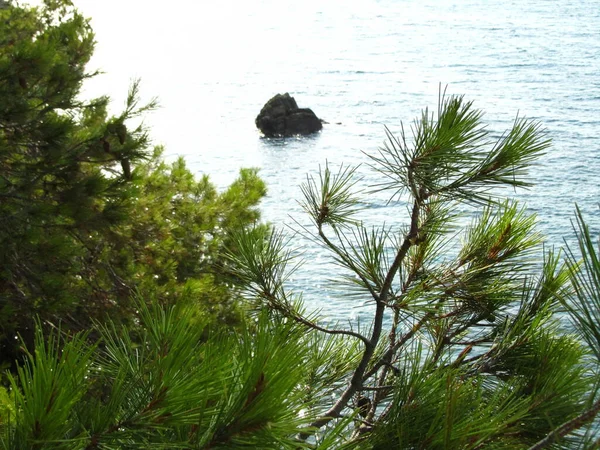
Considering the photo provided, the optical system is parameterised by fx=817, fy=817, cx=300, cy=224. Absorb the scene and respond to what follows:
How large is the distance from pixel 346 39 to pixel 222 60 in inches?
339

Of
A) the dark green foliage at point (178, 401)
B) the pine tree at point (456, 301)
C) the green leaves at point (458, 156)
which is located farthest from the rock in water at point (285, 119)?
the dark green foliage at point (178, 401)

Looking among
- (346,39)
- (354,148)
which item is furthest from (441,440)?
(346,39)

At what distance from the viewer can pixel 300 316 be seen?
10.4 ft

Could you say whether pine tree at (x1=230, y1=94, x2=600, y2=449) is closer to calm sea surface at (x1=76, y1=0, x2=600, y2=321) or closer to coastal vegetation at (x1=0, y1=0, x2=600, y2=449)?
coastal vegetation at (x1=0, y1=0, x2=600, y2=449)

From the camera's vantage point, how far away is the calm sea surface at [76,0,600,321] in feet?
84.3

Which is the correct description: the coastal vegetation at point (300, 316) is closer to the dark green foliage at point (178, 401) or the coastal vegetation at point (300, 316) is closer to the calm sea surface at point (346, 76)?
the dark green foliage at point (178, 401)

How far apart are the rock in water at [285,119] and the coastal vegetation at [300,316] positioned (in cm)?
2544

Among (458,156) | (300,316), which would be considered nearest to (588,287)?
(458,156)

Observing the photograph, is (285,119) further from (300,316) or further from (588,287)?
(588,287)

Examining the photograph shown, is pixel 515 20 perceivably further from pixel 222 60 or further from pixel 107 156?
pixel 107 156

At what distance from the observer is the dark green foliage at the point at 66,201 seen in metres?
5.43

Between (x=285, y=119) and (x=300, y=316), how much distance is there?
1192 inches

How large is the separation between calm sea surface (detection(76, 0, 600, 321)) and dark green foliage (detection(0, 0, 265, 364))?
8550 millimetres

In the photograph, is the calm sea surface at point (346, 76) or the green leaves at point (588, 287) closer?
the green leaves at point (588, 287)
